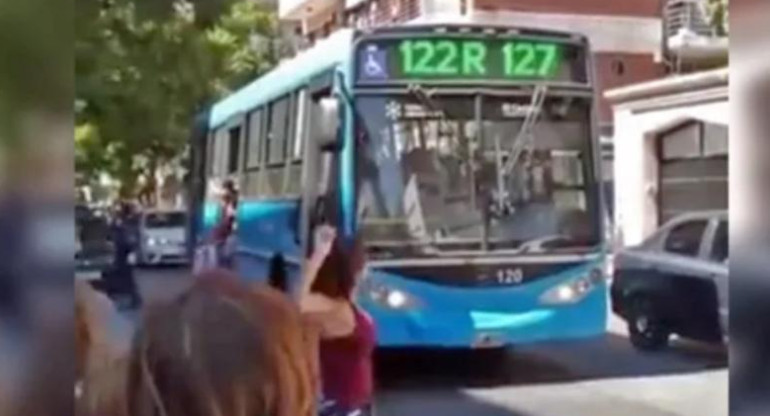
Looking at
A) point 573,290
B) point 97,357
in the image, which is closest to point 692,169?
point 573,290

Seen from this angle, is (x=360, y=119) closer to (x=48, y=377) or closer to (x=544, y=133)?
(x=544, y=133)

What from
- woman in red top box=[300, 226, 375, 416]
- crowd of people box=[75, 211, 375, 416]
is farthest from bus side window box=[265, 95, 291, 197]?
crowd of people box=[75, 211, 375, 416]

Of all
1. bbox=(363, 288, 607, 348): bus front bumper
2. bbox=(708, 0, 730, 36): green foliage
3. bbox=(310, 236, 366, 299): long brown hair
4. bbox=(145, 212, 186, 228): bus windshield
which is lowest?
bbox=(363, 288, 607, 348): bus front bumper

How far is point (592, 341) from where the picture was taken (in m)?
2.30

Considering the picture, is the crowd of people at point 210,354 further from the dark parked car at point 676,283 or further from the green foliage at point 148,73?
the dark parked car at point 676,283

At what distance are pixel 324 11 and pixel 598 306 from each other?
771mm

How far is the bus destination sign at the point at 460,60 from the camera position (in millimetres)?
2186

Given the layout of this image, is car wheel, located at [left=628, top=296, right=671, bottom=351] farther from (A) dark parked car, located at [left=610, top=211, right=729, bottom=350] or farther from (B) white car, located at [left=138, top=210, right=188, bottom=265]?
(B) white car, located at [left=138, top=210, right=188, bottom=265]

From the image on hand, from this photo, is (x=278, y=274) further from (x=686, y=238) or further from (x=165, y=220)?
(x=686, y=238)

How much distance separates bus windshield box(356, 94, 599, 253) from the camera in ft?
7.13

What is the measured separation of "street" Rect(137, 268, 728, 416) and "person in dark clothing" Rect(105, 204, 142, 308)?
0.47 metres

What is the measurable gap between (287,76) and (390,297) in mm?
431

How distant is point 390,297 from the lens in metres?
2.14

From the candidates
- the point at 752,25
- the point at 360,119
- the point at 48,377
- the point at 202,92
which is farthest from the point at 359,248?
the point at 752,25
